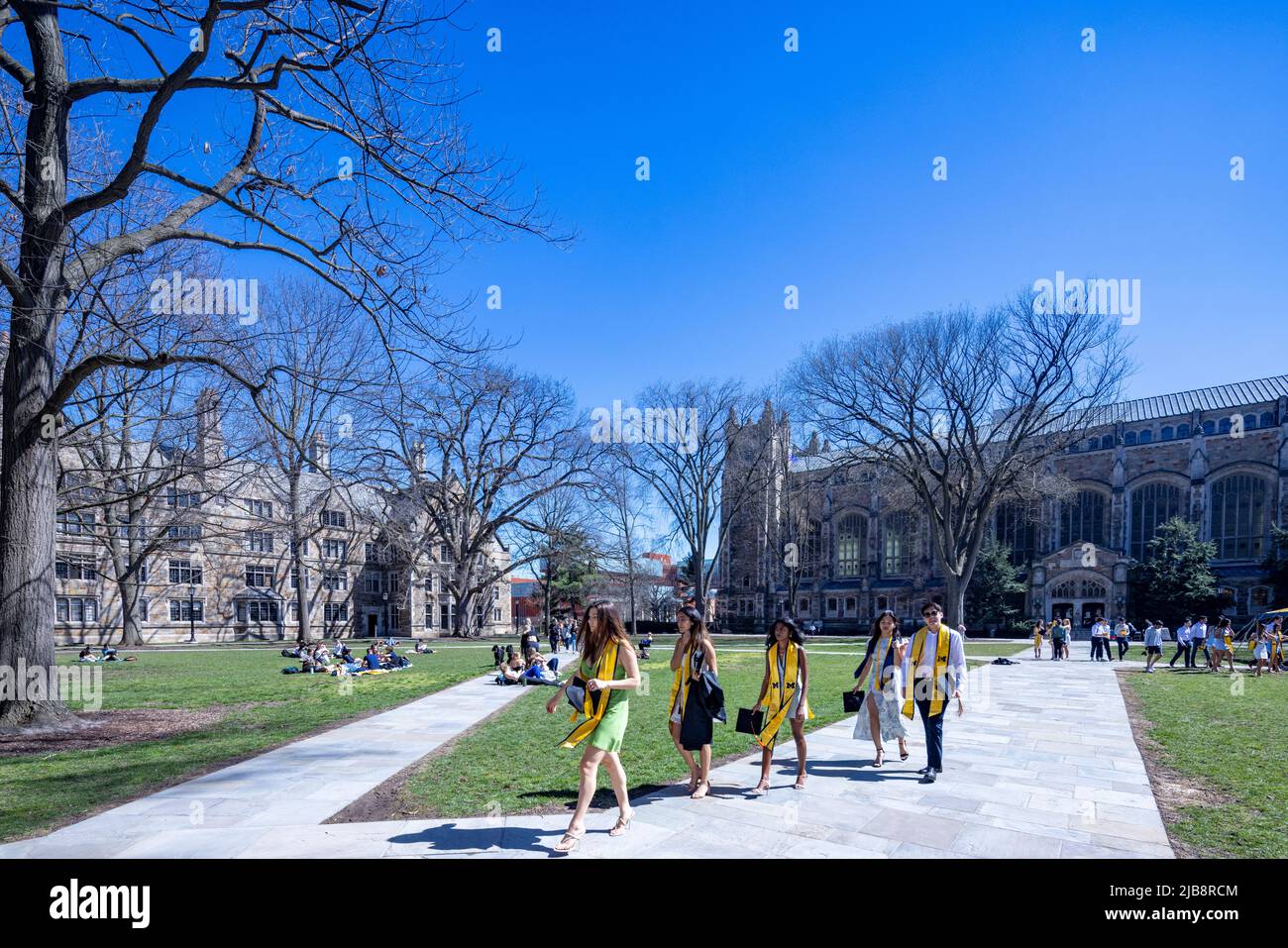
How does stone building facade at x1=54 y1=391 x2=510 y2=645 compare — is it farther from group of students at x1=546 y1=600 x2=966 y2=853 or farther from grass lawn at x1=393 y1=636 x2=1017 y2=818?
group of students at x1=546 y1=600 x2=966 y2=853

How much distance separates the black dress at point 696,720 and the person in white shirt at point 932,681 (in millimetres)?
2382

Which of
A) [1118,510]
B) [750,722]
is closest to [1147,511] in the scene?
[1118,510]

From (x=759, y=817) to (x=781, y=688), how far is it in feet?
4.47

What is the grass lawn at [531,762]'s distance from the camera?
6.49 metres

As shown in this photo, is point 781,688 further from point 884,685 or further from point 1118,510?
point 1118,510

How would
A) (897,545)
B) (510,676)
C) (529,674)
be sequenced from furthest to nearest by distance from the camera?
(897,545) < (529,674) < (510,676)

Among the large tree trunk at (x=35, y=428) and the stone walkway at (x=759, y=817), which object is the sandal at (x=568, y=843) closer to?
the stone walkway at (x=759, y=817)

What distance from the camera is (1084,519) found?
5334 centimetres

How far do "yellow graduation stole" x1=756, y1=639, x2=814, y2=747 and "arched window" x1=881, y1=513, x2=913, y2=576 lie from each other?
58171 mm

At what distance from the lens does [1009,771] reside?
7984mm
